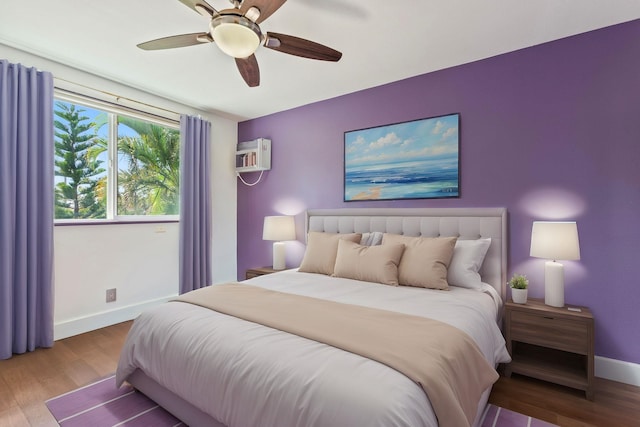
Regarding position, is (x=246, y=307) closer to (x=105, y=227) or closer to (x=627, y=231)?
(x=105, y=227)

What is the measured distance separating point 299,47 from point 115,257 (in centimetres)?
281

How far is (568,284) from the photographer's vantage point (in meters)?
2.33

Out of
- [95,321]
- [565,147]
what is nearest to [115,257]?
[95,321]

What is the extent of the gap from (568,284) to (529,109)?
4.59ft

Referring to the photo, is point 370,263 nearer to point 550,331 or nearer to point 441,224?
point 441,224

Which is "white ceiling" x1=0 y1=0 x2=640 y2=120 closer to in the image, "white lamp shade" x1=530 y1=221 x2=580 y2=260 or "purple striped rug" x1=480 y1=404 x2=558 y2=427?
"white lamp shade" x1=530 y1=221 x2=580 y2=260

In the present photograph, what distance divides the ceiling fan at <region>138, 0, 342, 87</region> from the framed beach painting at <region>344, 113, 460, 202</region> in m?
1.31

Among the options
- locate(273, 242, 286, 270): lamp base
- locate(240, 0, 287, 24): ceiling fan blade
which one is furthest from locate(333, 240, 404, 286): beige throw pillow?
→ locate(240, 0, 287, 24): ceiling fan blade

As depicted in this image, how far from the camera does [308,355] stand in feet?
4.04

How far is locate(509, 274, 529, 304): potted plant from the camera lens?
224 centimetres

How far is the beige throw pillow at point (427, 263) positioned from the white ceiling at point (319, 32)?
1.57m

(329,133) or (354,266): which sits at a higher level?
(329,133)

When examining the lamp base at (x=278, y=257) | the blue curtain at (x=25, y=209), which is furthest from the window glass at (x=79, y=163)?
the lamp base at (x=278, y=257)

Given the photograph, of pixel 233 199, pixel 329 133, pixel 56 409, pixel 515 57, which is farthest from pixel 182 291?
pixel 515 57
